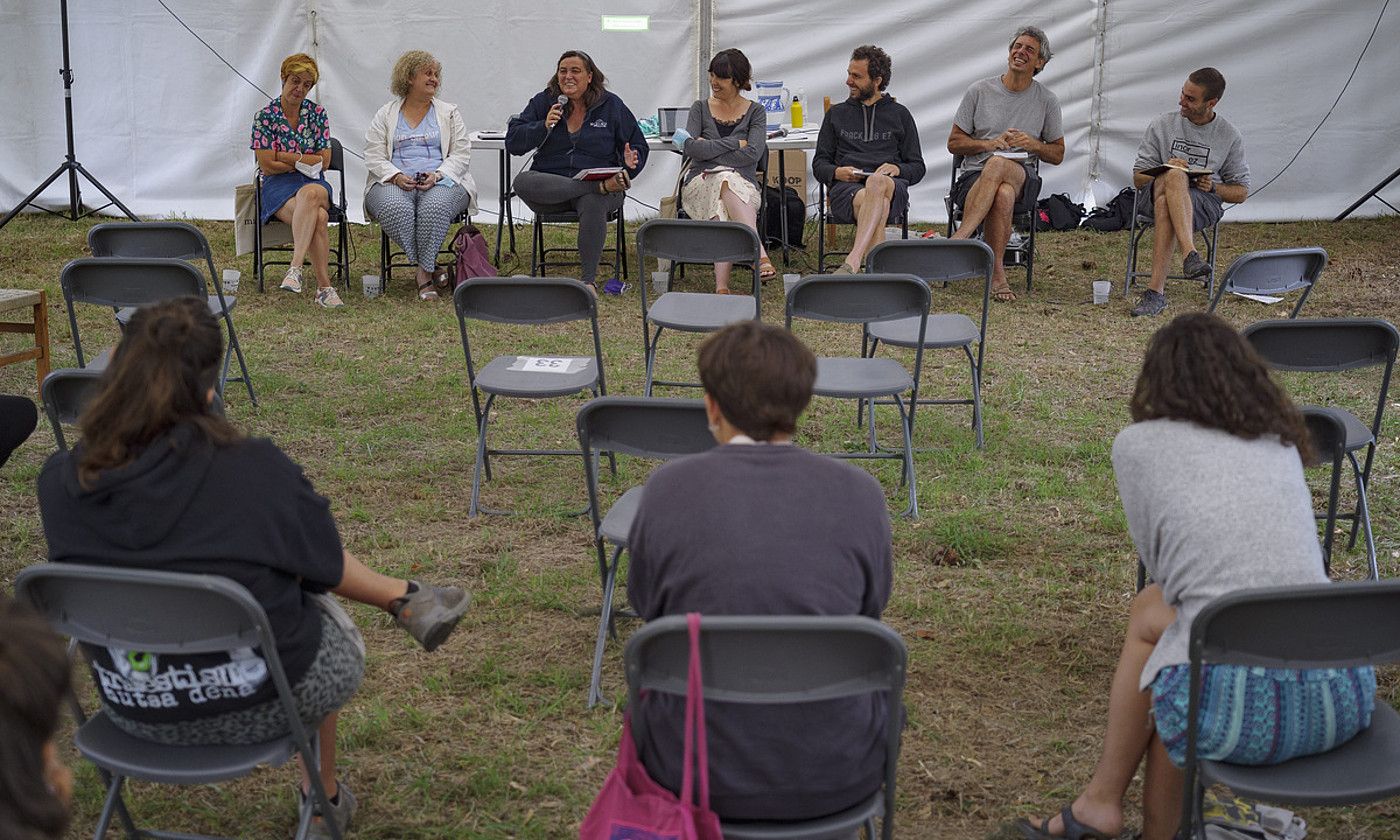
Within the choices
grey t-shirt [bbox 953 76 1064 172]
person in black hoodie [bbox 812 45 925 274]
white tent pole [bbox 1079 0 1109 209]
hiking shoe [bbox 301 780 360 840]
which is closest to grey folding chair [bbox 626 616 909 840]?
hiking shoe [bbox 301 780 360 840]

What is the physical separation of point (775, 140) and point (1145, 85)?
9.26ft

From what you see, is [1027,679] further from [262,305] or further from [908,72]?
[908,72]

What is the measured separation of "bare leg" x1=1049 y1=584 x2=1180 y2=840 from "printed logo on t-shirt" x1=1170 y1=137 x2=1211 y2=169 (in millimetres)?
5338

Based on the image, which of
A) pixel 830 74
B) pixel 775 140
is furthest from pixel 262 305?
pixel 830 74

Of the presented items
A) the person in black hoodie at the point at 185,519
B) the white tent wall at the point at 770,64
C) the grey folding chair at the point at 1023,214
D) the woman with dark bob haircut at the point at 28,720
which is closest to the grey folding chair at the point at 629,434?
the person in black hoodie at the point at 185,519

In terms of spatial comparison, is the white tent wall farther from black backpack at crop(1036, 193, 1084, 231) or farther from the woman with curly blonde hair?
the woman with curly blonde hair

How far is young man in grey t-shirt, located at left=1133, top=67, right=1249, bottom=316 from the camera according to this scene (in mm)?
7148

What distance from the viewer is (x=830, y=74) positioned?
9.16 m

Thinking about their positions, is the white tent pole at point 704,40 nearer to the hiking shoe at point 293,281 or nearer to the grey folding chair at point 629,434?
the hiking shoe at point 293,281

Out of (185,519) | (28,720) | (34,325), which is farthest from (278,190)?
(28,720)

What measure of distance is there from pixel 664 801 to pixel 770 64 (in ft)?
25.3

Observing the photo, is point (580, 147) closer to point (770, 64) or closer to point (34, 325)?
point (770, 64)

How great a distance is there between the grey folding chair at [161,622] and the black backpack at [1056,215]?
759 cm

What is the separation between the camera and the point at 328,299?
7.19 m
